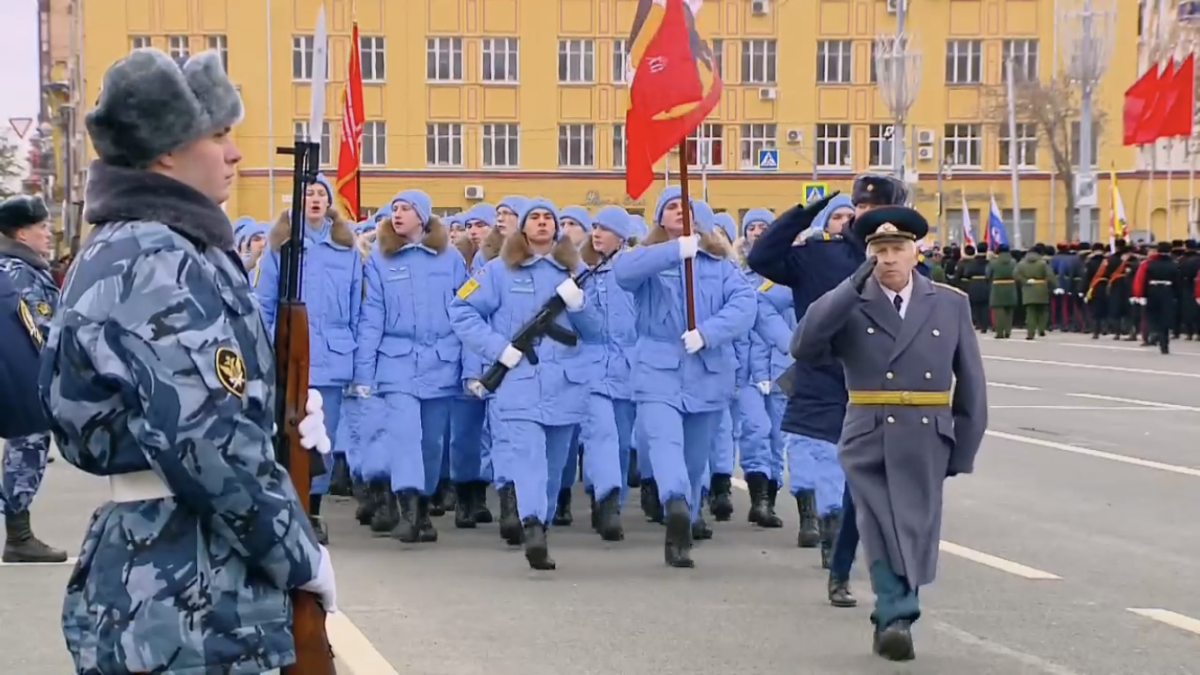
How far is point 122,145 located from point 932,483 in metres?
4.47

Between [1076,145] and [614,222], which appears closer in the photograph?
[614,222]

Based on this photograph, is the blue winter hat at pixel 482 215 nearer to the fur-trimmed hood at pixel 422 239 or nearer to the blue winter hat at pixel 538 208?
the fur-trimmed hood at pixel 422 239

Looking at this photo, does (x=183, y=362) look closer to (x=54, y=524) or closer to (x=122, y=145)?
(x=122, y=145)

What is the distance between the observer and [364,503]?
1155 cm

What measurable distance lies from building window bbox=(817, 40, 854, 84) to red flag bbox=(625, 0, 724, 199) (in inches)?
2216

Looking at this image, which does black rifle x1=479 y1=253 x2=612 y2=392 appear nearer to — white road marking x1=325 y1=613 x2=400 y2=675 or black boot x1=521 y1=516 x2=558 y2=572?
black boot x1=521 y1=516 x2=558 y2=572

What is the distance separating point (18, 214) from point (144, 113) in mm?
6835

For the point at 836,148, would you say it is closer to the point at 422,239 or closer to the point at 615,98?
the point at 615,98

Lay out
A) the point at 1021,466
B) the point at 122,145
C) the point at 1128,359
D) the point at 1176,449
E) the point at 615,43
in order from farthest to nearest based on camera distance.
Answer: the point at 615,43 → the point at 1128,359 → the point at 1176,449 → the point at 1021,466 → the point at 122,145

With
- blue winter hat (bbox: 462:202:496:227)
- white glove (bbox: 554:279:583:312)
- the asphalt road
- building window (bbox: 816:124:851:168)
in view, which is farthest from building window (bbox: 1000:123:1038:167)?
white glove (bbox: 554:279:583:312)

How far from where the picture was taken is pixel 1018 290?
38.6 metres

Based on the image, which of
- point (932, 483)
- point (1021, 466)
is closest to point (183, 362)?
point (932, 483)

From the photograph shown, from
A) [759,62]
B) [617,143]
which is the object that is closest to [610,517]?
[617,143]

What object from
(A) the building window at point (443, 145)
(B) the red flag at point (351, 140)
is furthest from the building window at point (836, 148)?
(B) the red flag at point (351, 140)
